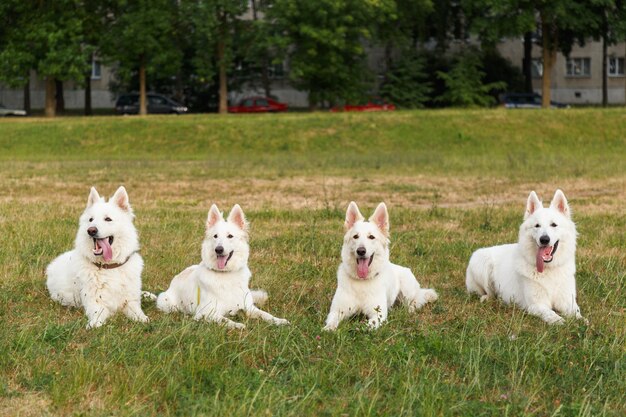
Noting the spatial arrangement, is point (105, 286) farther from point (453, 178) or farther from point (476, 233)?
point (453, 178)

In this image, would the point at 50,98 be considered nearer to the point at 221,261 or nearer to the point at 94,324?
the point at 221,261

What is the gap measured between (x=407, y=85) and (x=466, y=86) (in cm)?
412

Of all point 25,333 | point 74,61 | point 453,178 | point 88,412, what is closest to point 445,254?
point 25,333

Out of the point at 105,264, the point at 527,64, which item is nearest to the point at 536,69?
the point at 527,64

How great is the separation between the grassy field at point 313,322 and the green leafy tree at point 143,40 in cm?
2827

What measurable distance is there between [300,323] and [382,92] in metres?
55.1

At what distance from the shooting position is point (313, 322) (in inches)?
350

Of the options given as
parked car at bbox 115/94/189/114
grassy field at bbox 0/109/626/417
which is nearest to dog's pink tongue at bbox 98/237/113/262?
grassy field at bbox 0/109/626/417

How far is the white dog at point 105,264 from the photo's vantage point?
9.20m

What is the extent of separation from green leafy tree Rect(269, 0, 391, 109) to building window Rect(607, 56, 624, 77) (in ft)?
94.3

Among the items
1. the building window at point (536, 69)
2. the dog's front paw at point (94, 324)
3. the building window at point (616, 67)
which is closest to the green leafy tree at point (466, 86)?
the building window at point (536, 69)

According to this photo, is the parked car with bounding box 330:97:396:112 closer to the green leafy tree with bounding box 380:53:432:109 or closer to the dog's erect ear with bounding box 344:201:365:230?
the green leafy tree with bounding box 380:53:432:109

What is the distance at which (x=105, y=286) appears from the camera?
9250 millimetres

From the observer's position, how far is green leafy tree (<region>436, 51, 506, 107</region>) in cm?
6006
